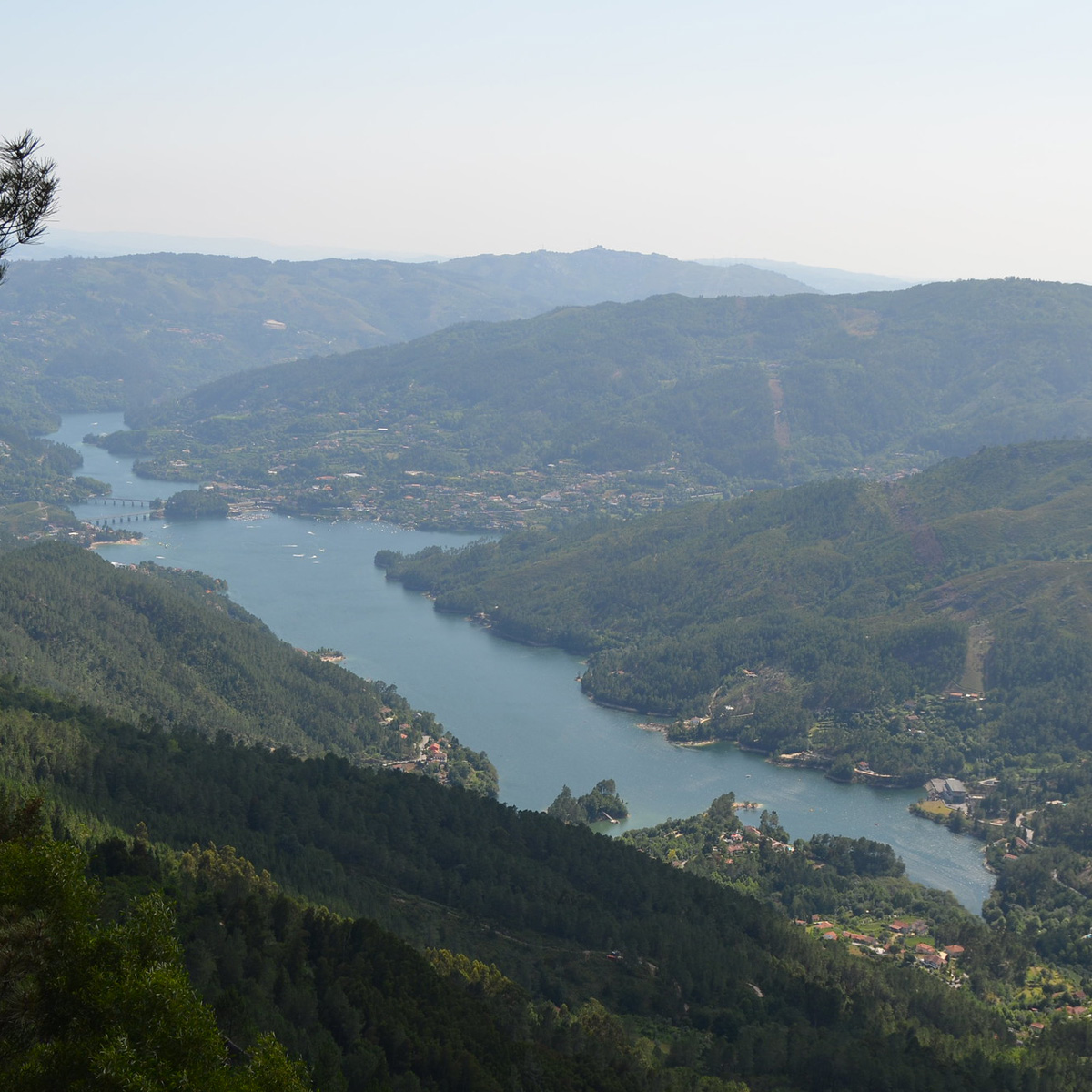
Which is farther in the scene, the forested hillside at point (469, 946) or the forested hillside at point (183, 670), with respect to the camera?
the forested hillside at point (183, 670)

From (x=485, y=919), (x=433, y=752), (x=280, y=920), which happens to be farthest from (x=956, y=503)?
(x=280, y=920)

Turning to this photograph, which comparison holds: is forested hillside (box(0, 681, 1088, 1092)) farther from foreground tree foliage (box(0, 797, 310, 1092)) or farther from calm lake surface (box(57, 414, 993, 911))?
calm lake surface (box(57, 414, 993, 911))

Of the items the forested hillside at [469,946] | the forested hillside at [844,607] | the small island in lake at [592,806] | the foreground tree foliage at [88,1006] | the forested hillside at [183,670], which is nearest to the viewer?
the foreground tree foliage at [88,1006]

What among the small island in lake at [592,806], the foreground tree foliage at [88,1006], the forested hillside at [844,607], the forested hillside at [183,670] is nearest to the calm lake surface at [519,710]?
the small island in lake at [592,806]

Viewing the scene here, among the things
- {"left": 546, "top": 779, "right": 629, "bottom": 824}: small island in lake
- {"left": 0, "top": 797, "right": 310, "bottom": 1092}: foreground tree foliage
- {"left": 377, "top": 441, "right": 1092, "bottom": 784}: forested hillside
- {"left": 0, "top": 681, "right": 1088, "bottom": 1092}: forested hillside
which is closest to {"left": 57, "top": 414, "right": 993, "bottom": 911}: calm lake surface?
{"left": 546, "top": 779, "right": 629, "bottom": 824}: small island in lake

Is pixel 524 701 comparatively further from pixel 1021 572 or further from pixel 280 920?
pixel 280 920

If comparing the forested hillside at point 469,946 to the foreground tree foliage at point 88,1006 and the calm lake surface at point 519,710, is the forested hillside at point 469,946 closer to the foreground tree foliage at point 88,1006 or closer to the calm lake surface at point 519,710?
the foreground tree foliage at point 88,1006
